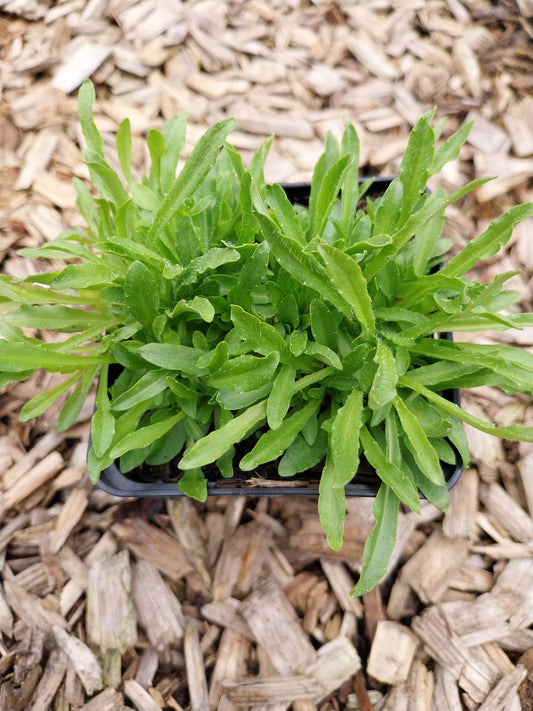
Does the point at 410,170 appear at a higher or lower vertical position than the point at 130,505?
higher

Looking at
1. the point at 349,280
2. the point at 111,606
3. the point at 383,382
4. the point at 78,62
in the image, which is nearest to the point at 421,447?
the point at 383,382

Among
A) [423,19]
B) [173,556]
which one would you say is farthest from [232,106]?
[173,556]

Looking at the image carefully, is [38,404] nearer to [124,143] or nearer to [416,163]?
[124,143]

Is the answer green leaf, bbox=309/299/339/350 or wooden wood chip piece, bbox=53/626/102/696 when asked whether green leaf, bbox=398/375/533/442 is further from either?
wooden wood chip piece, bbox=53/626/102/696

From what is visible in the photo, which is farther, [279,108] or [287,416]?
[279,108]

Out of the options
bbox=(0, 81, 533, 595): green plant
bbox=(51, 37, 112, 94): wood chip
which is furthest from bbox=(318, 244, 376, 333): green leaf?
bbox=(51, 37, 112, 94): wood chip

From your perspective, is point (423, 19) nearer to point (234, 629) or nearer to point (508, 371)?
point (508, 371)
